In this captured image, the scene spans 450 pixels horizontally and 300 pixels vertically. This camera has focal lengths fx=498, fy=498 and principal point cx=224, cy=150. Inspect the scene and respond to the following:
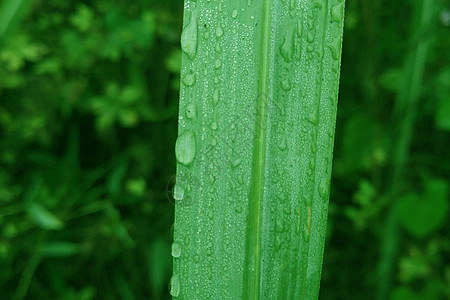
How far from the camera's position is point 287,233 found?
0.53 m

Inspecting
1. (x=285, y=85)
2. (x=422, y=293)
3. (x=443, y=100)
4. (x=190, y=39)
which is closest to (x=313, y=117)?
(x=285, y=85)

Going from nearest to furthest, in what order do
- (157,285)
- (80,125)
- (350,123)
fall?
1. (157,285)
2. (350,123)
3. (80,125)

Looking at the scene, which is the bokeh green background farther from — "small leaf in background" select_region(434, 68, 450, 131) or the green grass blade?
the green grass blade

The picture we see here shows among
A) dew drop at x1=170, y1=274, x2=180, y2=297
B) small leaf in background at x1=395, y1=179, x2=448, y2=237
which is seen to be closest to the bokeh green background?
small leaf in background at x1=395, y1=179, x2=448, y2=237

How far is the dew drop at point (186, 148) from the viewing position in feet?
1.75

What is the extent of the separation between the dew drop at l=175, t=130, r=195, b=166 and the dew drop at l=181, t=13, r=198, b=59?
9 cm

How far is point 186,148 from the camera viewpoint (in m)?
0.54

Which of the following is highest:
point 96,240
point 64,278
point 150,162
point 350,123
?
point 350,123

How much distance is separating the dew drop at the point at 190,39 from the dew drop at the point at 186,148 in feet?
0.28

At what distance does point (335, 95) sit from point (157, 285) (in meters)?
0.84

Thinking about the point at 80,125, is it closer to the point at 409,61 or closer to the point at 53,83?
the point at 53,83

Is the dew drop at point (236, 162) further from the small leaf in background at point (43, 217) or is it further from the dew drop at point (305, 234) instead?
the small leaf in background at point (43, 217)

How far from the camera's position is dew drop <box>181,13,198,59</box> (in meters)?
0.54

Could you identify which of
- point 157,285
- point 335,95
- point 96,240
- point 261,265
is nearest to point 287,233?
point 261,265
